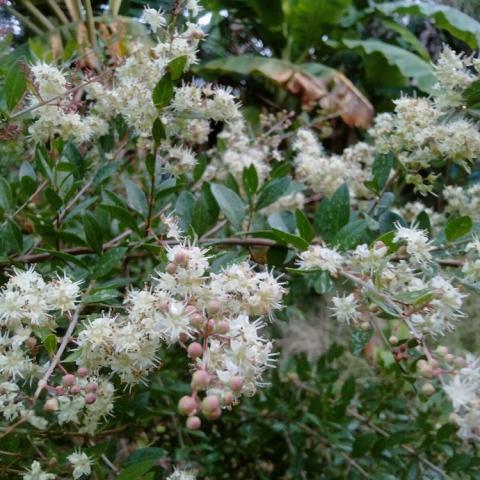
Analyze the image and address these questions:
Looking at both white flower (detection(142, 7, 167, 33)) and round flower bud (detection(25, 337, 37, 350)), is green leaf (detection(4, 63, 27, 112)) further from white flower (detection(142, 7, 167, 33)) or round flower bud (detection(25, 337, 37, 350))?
round flower bud (detection(25, 337, 37, 350))

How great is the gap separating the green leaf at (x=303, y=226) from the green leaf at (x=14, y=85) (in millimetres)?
459

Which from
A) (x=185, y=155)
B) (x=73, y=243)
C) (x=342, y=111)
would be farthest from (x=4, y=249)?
(x=342, y=111)

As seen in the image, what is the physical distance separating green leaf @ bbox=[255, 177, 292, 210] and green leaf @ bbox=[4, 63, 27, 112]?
42 cm

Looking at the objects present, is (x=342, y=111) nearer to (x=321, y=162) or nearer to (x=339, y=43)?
(x=339, y=43)

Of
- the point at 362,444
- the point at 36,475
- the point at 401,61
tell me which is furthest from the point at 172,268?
the point at 401,61

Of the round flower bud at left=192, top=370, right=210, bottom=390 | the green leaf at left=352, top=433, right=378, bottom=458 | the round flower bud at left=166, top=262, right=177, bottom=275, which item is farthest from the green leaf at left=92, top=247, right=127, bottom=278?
the green leaf at left=352, top=433, right=378, bottom=458

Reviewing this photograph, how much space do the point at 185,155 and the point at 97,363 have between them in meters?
0.58

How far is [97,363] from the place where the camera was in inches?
27.9

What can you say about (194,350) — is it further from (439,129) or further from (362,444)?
(362,444)

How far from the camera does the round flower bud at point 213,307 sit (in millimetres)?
628

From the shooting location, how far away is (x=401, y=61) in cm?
308

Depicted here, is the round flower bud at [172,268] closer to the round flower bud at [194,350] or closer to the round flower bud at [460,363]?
the round flower bud at [194,350]

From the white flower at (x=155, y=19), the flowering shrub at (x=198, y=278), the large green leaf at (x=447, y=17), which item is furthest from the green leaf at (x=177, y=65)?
the large green leaf at (x=447, y=17)

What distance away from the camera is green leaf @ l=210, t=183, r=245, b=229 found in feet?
3.14
